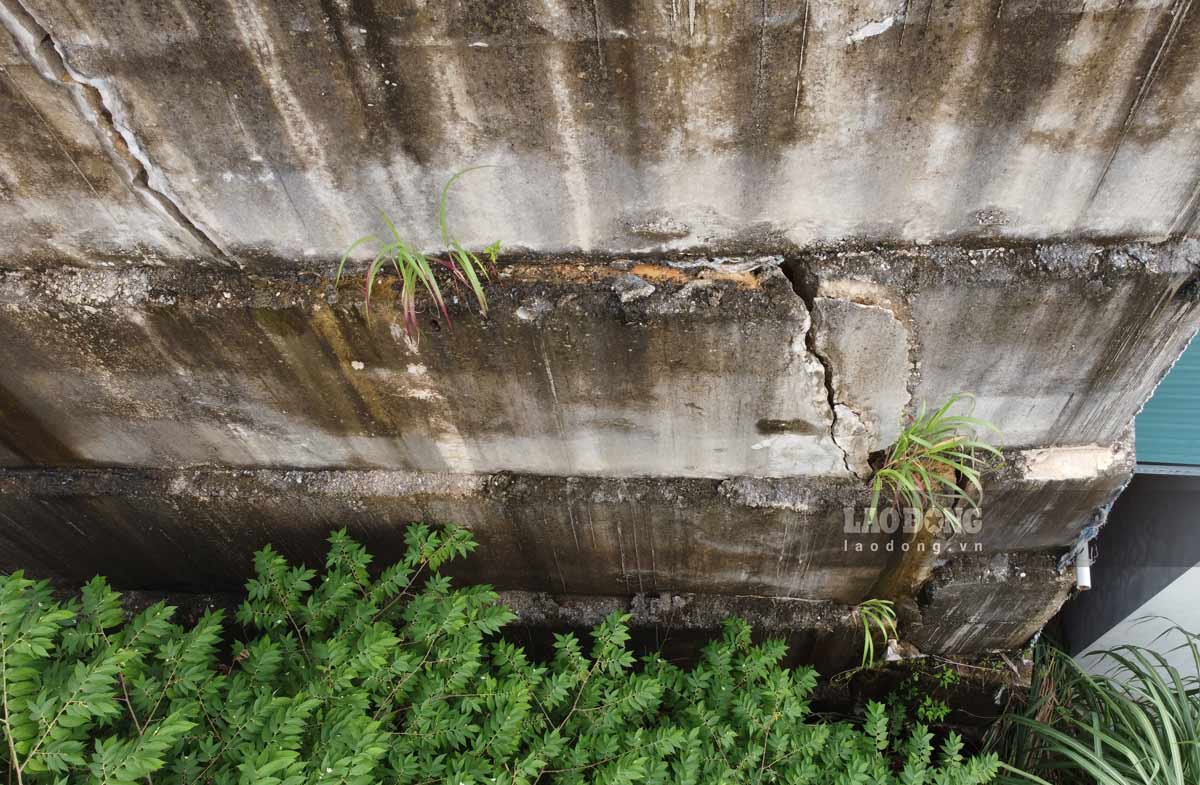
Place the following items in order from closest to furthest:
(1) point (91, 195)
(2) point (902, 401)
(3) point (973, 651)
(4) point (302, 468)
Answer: (1) point (91, 195) < (2) point (902, 401) < (4) point (302, 468) < (3) point (973, 651)

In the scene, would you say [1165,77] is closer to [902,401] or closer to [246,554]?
[902,401]

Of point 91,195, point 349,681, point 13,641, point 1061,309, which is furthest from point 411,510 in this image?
point 1061,309

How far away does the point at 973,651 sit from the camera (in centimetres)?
275

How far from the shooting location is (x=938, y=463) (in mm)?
1991

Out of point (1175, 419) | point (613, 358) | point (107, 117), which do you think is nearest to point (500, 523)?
point (613, 358)

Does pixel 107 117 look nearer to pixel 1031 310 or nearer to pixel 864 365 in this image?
pixel 864 365

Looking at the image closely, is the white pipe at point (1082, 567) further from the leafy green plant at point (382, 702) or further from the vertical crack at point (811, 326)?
the vertical crack at point (811, 326)

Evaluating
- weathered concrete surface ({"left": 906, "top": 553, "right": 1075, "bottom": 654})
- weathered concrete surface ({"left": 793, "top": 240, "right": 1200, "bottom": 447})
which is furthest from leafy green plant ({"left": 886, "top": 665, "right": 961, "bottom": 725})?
weathered concrete surface ({"left": 793, "top": 240, "right": 1200, "bottom": 447})

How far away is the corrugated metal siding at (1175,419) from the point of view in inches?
83.7

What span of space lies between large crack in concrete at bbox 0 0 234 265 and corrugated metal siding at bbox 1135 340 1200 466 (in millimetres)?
2734

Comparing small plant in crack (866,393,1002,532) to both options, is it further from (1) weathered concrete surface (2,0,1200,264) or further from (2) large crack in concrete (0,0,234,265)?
(2) large crack in concrete (0,0,234,265)

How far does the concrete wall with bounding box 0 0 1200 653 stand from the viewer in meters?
1.22

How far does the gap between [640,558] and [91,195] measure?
1843mm

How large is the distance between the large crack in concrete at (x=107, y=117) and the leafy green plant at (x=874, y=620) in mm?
2351
